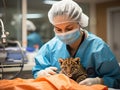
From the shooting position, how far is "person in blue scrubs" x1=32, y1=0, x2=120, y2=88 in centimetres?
139

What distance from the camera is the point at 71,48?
1.58 metres

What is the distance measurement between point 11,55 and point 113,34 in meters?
3.63

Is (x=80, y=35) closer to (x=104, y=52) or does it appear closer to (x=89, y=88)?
(x=104, y=52)

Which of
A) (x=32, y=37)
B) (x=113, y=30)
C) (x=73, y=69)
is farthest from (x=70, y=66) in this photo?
(x=113, y=30)

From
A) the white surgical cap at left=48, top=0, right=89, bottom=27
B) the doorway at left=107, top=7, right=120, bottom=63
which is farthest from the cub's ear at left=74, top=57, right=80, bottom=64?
the doorway at left=107, top=7, right=120, bottom=63

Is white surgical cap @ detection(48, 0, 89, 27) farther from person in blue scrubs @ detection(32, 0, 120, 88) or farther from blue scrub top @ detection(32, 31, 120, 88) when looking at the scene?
blue scrub top @ detection(32, 31, 120, 88)

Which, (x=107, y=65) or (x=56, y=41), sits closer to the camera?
(x=107, y=65)

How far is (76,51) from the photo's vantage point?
151cm

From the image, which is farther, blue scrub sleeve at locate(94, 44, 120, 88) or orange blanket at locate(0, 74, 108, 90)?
blue scrub sleeve at locate(94, 44, 120, 88)

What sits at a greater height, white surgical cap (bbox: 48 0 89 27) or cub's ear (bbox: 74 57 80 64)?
white surgical cap (bbox: 48 0 89 27)

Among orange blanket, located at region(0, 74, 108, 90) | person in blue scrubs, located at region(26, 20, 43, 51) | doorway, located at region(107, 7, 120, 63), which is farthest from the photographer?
doorway, located at region(107, 7, 120, 63)

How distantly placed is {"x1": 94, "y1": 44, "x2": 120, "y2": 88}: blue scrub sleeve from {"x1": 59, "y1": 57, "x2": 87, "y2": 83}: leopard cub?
0.10 m

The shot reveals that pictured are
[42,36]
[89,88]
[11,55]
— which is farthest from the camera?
[42,36]

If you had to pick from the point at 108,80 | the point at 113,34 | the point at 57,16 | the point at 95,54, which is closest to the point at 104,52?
the point at 95,54
